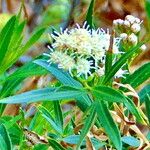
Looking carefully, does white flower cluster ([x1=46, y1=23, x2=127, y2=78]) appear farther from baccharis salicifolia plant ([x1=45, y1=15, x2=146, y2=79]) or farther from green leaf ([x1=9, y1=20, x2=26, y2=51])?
green leaf ([x1=9, y1=20, x2=26, y2=51])

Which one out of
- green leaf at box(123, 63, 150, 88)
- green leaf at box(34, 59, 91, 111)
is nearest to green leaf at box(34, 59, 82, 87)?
green leaf at box(34, 59, 91, 111)

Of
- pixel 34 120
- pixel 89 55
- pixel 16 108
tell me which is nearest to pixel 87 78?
pixel 89 55

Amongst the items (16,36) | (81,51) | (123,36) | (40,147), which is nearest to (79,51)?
(81,51)

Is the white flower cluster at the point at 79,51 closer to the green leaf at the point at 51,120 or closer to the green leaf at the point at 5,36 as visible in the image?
the green leaf at the point at 51,120

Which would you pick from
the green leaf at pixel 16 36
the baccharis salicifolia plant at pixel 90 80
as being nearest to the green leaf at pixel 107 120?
the baccharis salicifolia plant at pixel 90 80

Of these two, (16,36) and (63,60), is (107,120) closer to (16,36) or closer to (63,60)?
(63,60)

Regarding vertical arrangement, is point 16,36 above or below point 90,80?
above
